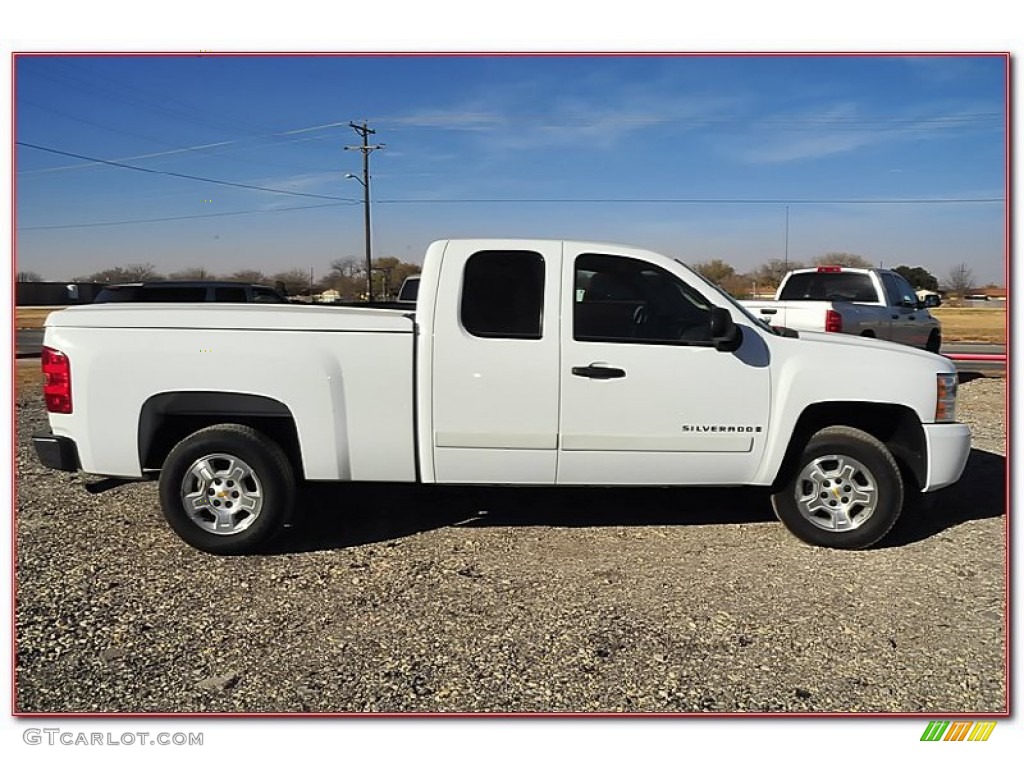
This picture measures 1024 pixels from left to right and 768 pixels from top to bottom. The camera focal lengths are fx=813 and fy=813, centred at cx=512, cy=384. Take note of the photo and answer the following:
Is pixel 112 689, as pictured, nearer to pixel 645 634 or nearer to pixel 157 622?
pixel 157 622

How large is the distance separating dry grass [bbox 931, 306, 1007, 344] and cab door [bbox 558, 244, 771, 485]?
26.0 m

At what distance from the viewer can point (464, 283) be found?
4867 mm

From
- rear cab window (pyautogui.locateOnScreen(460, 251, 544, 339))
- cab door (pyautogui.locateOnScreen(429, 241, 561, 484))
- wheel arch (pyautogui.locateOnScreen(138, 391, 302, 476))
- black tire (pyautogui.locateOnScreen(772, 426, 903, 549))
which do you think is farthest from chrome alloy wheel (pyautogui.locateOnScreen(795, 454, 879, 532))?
wheel arch (pyautogui.locateOnScreen(138, 391, 302, 476))

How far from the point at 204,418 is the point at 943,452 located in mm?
4550

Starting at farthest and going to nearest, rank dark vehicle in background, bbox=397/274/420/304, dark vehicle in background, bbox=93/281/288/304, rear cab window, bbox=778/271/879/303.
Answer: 1. dark vehicle in background, bbox=397/274/420/304
2. dark vehicle in background, bbox=93/281/288/304
3. rear cab window, bbox=778/271/879/303

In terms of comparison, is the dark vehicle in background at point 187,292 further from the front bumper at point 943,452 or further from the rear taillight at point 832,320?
the front bumper at point 943,452

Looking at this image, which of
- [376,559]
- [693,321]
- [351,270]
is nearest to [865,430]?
[693,321]

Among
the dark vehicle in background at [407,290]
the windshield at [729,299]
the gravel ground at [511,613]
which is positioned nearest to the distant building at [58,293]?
the dark vehicle in background at [407,290]

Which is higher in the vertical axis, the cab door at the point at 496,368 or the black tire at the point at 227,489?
the cab door at the point at 496,368

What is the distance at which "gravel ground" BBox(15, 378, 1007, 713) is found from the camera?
11.4 feet

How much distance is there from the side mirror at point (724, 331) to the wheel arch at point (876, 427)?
0.66 meters

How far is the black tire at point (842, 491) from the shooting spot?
495 centimetres

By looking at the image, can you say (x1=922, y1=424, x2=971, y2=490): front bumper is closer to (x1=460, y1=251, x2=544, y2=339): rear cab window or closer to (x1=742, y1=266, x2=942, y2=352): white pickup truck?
(x1=460, y1=251, x2=544, y2=339): rear cab window

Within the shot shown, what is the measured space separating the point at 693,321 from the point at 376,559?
7.85 ft
